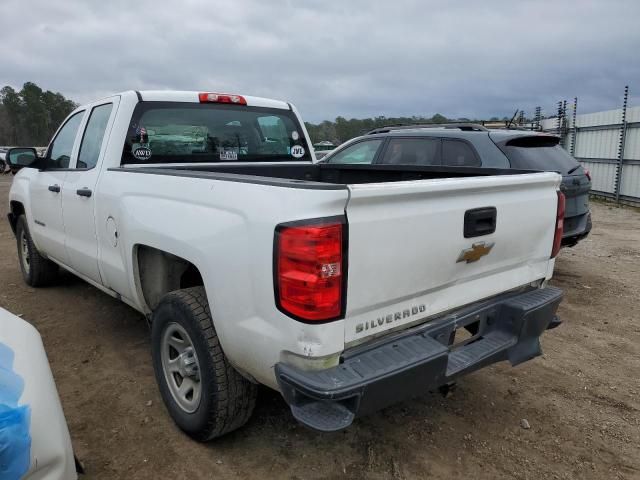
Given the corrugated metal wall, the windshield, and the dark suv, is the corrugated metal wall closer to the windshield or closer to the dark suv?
the dark suv

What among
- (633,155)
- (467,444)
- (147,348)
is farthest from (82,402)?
(633,155)

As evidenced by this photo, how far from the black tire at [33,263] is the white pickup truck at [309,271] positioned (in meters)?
1.78

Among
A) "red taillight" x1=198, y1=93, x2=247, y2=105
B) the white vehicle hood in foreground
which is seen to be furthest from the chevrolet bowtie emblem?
"red taillight" x1=198, y1=93, x2=247, y2=105

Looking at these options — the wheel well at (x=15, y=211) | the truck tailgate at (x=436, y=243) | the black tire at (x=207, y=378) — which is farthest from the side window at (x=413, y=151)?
the wheel well at (x=15, y=211)

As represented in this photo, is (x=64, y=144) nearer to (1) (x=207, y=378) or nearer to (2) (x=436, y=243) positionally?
(1) (x=207, y=378)

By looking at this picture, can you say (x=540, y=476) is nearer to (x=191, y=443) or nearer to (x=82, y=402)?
(x=191, y=443)

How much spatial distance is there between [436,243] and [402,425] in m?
1.27

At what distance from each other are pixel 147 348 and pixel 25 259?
8.28 ft

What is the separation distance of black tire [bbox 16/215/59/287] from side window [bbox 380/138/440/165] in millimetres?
4044

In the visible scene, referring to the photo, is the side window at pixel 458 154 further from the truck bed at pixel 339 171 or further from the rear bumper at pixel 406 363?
the rear bumper at pixel 406 363

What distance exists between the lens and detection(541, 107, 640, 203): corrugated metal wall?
12.7 m

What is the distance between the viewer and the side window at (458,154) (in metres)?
5.44

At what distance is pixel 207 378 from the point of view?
2.41 m

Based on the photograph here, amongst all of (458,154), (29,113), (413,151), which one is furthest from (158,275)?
(29,113)
